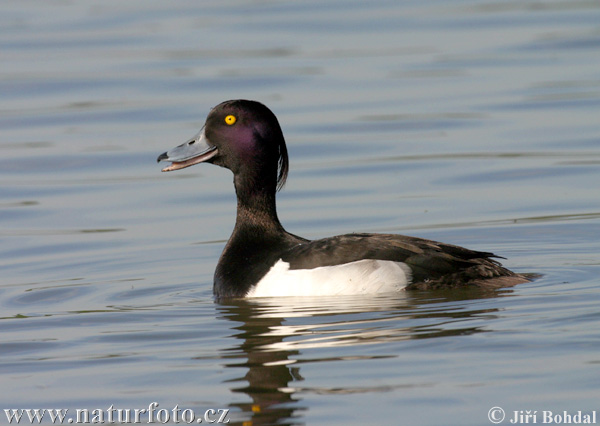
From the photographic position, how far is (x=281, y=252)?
798 centimetres

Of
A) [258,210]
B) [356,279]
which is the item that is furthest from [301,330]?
[258,210]

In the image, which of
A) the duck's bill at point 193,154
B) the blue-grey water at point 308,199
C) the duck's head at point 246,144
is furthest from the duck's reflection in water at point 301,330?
the duck's bill at point 193,154

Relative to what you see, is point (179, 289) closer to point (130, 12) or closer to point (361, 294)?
point (361, 294)

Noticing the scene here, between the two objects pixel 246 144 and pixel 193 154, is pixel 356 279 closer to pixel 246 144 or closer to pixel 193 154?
pixel 246 144

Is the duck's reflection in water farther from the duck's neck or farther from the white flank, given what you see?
the duck's neck

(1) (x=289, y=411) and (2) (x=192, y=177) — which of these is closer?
(1) (x=289, y=411)

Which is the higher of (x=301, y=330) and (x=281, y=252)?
(x=281, y=252)

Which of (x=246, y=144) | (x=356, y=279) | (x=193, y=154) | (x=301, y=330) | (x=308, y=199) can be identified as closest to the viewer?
(x=301, y=330)

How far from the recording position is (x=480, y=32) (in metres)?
17.9

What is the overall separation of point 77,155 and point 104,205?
2.17 meters

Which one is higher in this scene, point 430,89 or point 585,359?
point 430,89

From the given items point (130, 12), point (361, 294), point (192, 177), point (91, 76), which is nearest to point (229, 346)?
point (361, 294)

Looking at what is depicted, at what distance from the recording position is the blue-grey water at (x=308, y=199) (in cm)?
595

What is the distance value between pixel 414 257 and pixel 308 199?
3.72 m
